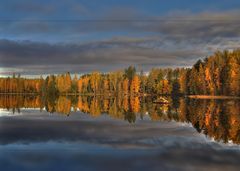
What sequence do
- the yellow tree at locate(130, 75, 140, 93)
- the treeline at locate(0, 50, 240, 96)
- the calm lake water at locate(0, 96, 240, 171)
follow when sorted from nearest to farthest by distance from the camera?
the calm lake water at locate(0, 96, 240, 171)
the treeline at locate(0, 50, 240, 96)
the yellow tree at locate(130, 75, 140, 93)

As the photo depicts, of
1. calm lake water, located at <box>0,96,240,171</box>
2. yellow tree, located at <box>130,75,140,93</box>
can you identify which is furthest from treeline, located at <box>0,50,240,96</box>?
calm lake water, located at <box>0,96,240,171</box>

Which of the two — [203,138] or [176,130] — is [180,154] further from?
[176,130]

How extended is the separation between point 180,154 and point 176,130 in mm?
11665

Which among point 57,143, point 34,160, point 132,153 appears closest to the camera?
point 34,160

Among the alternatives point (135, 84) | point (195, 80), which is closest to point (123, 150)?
point (195, 80)

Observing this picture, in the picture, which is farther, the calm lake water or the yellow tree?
the yellow tree

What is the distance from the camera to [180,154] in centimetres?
1930

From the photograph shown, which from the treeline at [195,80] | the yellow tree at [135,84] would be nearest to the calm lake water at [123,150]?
the treeline at [195,80]

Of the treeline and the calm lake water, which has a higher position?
the treeline

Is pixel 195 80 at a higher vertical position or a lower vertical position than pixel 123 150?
higher

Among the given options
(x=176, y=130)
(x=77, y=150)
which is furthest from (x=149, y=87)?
(x=77, y=150)

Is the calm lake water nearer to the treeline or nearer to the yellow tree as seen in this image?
the treeline

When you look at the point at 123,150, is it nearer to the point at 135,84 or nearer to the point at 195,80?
the point at 195,80

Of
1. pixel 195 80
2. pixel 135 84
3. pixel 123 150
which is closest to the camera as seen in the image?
pixel 123 150
